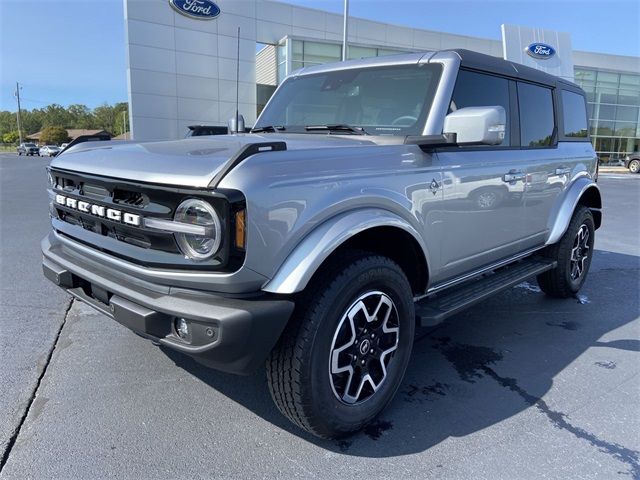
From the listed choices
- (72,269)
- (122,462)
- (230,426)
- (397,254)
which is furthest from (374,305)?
(72,269)

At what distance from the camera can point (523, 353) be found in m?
3.66

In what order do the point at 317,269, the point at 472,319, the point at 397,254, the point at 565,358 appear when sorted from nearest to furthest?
the point at 317,269, the point at 397,254, the point at 565,358, the point at 472,319

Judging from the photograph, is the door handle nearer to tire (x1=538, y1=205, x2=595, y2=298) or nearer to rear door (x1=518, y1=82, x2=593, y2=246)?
rear door (x1=518, y1=82, x2=593, y2=246)

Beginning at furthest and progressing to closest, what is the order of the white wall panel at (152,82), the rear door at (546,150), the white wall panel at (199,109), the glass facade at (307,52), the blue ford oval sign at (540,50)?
the blue ford oval sign at (540,50), the glass facade at (307,52), the white wall panel at (199,109), the white wall panel at (152,82), the rear door at (546,150)

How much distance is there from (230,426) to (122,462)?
0.55m

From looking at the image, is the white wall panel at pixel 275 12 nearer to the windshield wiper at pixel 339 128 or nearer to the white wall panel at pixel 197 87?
the white wall panel at pixel 197 87

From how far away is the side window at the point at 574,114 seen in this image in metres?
4.74

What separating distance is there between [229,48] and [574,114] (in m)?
20.3

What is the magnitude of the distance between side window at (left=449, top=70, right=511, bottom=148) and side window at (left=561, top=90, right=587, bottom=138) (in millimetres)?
1297

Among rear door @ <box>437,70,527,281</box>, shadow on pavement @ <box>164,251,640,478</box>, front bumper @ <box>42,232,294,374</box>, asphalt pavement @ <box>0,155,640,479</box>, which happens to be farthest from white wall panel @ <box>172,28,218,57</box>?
front bumper @ <box>42,232,294,374</box>

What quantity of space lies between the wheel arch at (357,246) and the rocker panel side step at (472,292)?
0.56 ft

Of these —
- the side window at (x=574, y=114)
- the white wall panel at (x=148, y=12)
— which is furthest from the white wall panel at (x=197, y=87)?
the side window at (x=574, y=114)

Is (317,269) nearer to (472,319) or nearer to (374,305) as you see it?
(374,305)

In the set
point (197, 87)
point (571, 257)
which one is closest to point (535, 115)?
point (571, 257)
